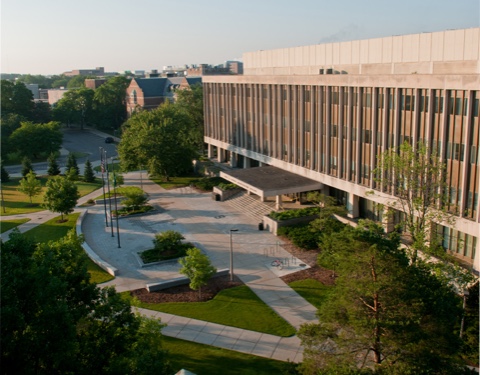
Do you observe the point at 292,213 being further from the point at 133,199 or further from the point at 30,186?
the point at 30,186

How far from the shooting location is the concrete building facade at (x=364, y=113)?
3155 cm

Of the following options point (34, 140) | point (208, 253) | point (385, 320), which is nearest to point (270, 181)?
point (208, 253)

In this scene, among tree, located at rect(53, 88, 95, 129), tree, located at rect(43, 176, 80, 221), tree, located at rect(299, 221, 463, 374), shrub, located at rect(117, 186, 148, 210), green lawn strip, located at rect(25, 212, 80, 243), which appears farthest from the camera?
tree, located at rect(53, 88, 95, 129)

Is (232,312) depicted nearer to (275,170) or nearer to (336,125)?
(336,125)

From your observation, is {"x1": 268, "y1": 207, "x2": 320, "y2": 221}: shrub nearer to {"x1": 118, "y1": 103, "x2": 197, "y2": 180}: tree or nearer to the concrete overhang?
the concrete overhang

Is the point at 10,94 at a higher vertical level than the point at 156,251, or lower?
higher

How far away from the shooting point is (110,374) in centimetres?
1587

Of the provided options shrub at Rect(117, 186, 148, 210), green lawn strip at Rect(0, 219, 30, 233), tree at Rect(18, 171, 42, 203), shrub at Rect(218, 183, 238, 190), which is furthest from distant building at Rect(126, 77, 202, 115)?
green lawn strip at Rect(0, 219, 30, 233)

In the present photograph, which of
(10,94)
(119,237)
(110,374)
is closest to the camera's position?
(110,374)

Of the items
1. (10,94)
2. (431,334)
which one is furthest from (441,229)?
(10,94)

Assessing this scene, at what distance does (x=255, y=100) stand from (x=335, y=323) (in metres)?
42.4

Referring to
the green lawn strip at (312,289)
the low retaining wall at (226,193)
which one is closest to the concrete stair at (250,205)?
the low retaining wall at (226,193)

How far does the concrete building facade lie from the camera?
31.5 meters

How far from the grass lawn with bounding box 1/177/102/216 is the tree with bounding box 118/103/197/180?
613 centimetres
